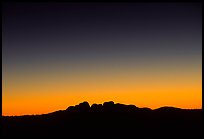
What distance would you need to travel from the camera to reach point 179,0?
620 centimetres

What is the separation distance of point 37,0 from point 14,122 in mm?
39360

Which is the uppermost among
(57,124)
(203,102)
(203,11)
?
(57,124)

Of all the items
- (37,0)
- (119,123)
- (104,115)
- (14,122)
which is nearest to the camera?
(37,0)

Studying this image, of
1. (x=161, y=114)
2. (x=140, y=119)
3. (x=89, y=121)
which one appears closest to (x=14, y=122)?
(x=89, y=121)

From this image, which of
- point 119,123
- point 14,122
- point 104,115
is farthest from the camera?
point 104,115

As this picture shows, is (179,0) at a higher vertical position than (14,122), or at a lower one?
lower

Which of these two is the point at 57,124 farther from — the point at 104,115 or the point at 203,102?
the point at 203,102

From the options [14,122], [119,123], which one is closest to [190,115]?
[119,123]

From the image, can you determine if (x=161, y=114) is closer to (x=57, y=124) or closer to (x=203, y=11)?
(x=57, y=124)

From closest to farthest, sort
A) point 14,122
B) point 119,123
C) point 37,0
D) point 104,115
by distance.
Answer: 1. point 37,0
2. point 14,122
3. point 119,123
4. point 104,115

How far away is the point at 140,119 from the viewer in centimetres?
4900

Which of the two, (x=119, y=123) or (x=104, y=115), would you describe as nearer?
(x=119, y=123)

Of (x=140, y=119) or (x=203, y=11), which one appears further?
(x=140, y=119)

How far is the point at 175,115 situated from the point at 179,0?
4532 cm
